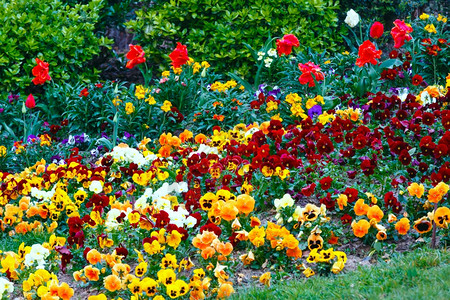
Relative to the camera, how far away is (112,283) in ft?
11.7

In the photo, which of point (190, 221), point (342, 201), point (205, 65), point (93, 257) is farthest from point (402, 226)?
point (205, 65)

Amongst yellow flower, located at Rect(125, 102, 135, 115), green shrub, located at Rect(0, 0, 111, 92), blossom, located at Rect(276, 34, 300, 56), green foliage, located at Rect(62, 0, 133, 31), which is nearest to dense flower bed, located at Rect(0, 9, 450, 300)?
yellow flower, located at Rect(125, 102, 135, 115)

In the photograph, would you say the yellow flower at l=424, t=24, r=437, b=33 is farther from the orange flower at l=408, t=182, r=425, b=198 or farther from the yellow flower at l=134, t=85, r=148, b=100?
the orange flower at l=408, t=182, r=425, b=198

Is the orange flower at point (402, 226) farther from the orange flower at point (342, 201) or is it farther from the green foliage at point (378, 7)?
the green foliage at point (378, 7)

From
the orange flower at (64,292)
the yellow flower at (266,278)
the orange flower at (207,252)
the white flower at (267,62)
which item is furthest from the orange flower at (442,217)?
the white flower at (267,62)

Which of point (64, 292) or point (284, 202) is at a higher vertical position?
point (284, 202)

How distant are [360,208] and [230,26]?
476 centimetres

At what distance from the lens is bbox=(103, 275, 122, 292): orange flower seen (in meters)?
3.56

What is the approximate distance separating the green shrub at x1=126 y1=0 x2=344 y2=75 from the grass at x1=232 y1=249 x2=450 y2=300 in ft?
15.7

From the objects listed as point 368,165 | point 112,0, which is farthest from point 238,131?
point 112,0

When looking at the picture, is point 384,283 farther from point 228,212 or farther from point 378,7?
point 378,7

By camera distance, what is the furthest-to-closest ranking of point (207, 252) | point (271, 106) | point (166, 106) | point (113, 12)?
point (113, 12) → point (166, 106) → point (271, 106) → point (207, 252)

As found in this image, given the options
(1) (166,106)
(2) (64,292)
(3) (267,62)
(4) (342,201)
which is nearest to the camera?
(2) (64,292)

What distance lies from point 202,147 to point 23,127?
2.83 m
